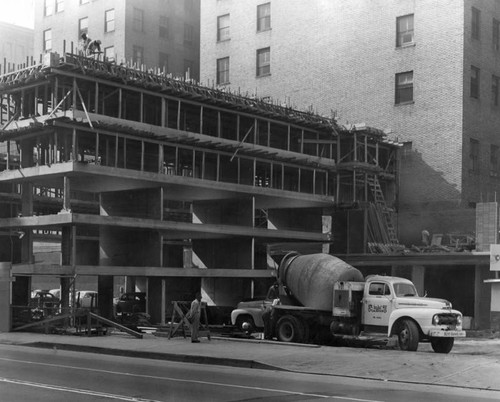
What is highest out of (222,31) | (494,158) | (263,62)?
(222,31)

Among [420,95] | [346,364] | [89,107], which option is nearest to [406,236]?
[420,95]

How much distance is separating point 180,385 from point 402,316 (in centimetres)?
944

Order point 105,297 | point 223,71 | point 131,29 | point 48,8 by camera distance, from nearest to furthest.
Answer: point 105,297, point 223,71, point 131,29, point 48,8

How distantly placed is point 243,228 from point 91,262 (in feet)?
56.0

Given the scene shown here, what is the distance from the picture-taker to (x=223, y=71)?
170 ft

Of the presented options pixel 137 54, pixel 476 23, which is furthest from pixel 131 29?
pixel 476 23

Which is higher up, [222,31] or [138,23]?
[138,23]

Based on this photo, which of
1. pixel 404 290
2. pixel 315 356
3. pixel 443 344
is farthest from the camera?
pixel 404 290

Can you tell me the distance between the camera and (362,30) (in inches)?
1759

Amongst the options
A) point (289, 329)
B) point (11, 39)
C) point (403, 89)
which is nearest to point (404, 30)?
point (403, 89)

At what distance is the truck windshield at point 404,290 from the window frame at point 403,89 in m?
22.7

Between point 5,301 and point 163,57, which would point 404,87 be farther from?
point 5,301

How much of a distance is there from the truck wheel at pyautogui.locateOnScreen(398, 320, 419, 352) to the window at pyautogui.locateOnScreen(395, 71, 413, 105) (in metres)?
24.5

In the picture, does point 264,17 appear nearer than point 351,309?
No
